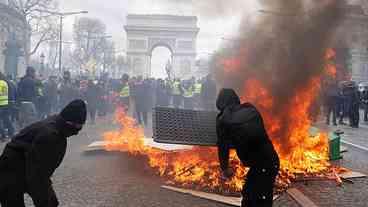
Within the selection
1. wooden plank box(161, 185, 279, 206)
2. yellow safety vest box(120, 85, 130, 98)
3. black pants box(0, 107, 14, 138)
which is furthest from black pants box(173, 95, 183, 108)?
wooden plank box(161, 185, 279, 206)

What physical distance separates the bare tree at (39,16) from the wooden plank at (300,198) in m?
28.1

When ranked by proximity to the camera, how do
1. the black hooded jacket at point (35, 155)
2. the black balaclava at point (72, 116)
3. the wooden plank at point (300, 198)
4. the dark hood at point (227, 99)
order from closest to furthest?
the black hooded jacket at point (35, 155), the black balaclava at point (72, 116), the dark hood at point (227, 99), the wooden plank at point (300, 198)

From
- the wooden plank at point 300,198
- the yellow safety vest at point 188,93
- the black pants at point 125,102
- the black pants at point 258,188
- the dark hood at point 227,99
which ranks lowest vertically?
the wooden plank at point 300,198

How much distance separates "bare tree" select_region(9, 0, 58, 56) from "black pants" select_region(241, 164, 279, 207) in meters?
29.4

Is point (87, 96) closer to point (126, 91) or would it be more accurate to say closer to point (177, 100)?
point (126, 91)

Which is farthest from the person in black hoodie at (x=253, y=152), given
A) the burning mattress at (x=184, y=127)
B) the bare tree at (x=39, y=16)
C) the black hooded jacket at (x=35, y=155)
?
the bare tree at (x=39, y=16)

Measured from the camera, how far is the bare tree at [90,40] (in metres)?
56.8

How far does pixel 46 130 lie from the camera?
334cm

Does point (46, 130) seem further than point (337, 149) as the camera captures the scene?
No

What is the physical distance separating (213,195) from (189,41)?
174 feet

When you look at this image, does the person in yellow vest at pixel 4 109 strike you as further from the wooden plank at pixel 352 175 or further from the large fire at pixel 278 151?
the wooden plank at pixel 352 175

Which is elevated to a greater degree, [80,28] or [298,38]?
[80,28]

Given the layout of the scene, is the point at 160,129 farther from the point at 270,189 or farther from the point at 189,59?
the point at 189,59

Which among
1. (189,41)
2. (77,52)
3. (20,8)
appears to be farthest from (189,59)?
(20,8)
